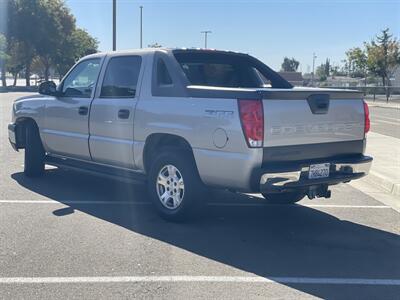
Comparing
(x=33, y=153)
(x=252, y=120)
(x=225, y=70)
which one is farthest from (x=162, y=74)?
(x=33, y=153)

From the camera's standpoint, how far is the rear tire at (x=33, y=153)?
870 centimetres

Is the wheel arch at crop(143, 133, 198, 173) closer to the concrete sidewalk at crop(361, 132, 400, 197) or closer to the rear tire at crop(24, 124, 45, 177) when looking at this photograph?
the rear tire at crop(24, 124, 45, 177)

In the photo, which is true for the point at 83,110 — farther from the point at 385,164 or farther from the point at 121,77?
the point at 385,164

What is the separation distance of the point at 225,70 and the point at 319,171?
2190mm

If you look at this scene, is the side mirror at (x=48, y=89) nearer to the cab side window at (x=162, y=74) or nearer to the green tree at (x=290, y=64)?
the cab side window at (x=162, y=74)

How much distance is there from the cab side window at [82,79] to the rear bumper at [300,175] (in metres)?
3.26

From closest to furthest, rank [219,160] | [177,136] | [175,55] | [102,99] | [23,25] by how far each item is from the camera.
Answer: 1. [219,160]
2. [177,136]
3. [175,55]
4. [102,99]
5. [23,25]

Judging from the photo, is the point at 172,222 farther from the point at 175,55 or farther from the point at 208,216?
the point at 175,55

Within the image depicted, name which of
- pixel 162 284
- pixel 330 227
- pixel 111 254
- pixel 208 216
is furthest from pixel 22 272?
pixel 330 227

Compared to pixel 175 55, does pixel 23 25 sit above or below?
above

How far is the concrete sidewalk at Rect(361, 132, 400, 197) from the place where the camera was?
8.59 metres

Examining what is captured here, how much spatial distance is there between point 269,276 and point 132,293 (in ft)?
4.11

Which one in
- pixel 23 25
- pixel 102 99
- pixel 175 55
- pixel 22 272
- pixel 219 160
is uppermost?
pixel 23 25

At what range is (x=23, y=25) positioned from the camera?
51.4 meters
